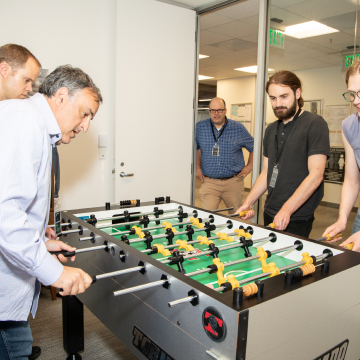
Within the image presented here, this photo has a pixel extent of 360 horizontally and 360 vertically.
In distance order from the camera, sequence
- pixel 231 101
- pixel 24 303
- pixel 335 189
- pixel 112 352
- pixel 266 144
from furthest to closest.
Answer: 1. pixel 231 101
2. pixel 335 189
3. pixel 266 144
4. pixel 112 352
5. pixel 24 303

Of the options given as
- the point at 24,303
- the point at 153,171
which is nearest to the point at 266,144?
the point at 153,171

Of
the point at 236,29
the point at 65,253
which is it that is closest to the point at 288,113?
the point at 65,253

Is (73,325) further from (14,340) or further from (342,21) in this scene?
(342,21)

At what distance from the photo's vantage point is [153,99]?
156 inches

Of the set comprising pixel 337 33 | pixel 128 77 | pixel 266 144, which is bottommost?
pixel 266 144

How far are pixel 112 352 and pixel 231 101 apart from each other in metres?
7.73

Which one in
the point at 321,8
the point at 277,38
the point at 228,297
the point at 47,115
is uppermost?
the point at 321,8

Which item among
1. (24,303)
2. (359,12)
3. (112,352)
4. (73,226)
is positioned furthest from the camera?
(359,12)

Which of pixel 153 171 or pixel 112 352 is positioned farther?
pixel 153 171

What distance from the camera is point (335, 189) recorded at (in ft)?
11.0

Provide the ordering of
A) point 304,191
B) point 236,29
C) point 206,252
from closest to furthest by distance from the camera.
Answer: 1. point 206,252
2. point 304,191
3. point 236,29

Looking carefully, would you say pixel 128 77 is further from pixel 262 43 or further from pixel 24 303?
pixel 24 303

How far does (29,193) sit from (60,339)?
1.73 meters

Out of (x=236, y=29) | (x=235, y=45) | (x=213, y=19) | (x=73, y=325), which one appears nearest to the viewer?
(x=73, y=325)
